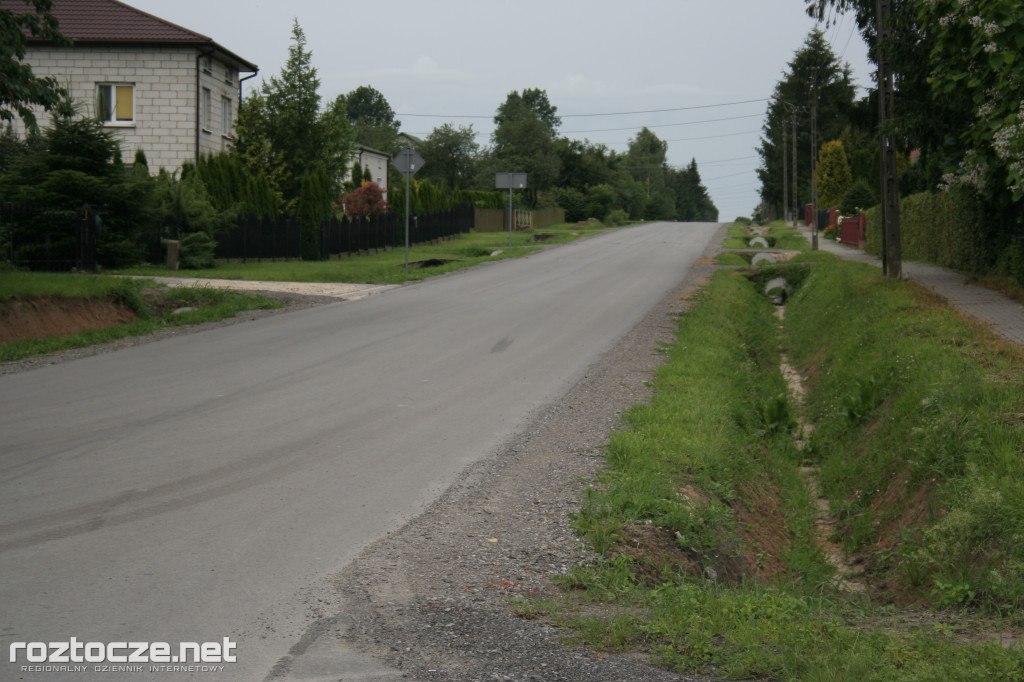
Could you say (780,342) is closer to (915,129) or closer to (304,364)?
(915,129)

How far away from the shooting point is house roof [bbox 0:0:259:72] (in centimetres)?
3556

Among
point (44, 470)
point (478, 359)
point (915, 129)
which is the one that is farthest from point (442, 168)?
point (44, 470)

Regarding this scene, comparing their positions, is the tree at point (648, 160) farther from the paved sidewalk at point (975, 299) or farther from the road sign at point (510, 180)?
the paved sidewalk at point (975, 299)

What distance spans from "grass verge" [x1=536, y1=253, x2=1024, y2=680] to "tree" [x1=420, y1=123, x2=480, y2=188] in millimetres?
71390

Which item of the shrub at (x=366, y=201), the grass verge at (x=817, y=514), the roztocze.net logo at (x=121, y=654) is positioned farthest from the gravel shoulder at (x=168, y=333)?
the shrub at (x=366, y=201)

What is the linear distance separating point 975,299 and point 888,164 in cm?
504

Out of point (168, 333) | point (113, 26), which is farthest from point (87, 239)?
point (113, 26)

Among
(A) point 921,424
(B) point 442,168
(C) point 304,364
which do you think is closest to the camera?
(A) point 921,424

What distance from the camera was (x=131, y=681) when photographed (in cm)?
408

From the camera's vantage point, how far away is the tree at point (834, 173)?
6512 cm

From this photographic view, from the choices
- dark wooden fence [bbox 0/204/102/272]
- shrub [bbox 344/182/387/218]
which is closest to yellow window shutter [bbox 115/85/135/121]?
shrub [bbox 344/182/387/218]

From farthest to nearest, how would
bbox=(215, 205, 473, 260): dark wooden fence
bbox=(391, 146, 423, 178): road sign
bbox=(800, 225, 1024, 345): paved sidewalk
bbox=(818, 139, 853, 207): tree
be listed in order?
bbox=(818, 139, 853, 207): tree → bbox=(215, 205, 473, 260): dark wooden fence → bbox=(391, 146, 423, 178): road sign → bbox=(800, 225, 1024, 345): paved sidewalk

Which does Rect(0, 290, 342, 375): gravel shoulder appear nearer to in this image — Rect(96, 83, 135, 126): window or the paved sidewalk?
the paved sidewalk

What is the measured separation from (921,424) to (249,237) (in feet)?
83.5
